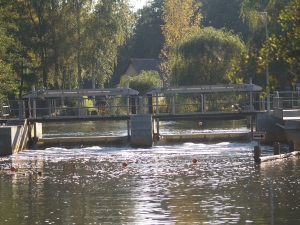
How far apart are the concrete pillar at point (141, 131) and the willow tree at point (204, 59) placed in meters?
22.1

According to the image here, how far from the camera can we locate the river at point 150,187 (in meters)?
21.6

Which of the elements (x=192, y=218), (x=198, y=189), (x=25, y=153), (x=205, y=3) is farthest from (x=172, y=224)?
(x=205, y=3)

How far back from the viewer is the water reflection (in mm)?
21594

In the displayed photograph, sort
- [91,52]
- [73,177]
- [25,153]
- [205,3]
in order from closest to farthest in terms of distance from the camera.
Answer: [73,177] → [25,153] → [91,52] → [205,3]

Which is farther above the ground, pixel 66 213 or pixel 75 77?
Result: pixel 75 77

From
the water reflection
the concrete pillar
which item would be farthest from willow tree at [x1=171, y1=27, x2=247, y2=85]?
the water reflection

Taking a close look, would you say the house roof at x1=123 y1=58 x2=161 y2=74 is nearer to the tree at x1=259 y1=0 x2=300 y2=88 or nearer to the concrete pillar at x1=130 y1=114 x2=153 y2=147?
the concrete pillar at x1=130 y1=114 x2=153 y2=147

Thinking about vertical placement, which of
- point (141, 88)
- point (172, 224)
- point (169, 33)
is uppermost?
point (169, 33)

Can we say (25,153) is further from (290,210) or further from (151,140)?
(290,210)

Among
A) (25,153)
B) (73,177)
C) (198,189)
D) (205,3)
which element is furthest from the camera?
(205,3)

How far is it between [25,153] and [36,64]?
34.0 meters

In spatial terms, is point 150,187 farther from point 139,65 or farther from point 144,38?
point 144,38

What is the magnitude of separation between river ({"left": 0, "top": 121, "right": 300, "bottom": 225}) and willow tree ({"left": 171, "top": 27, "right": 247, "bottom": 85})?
23.5 m

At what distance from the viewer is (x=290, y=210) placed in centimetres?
2184
